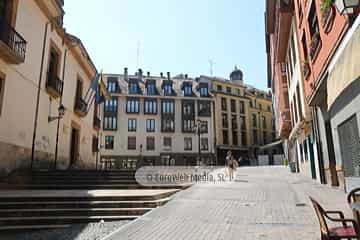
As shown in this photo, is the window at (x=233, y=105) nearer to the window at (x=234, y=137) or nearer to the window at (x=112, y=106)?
the window at (x=234, y=137)

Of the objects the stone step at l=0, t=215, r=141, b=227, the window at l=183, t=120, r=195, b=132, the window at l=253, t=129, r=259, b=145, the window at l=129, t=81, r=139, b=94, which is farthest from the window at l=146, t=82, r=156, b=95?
the stone step at l=0, t=215, r=141, b=227

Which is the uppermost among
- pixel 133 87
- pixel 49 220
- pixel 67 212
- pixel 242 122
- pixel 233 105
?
pixel 133 87

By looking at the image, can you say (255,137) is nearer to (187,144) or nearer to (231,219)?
(187,144)

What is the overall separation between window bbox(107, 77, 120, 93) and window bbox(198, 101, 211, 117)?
14.1 metres

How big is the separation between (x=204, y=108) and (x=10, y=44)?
3626 cm

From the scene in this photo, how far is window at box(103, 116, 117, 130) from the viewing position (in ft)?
135

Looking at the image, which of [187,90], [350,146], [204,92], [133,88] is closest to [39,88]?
[350,146]

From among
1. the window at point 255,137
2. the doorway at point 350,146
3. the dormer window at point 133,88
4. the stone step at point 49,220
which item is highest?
the dormer window at point 133,88

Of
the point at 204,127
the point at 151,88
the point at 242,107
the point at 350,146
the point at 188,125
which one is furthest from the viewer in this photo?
the point at 242,107

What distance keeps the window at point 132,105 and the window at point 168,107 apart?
13.6 feet

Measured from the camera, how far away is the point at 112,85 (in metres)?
42.6

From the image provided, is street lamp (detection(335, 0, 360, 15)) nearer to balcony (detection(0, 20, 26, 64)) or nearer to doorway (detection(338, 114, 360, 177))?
doorway (detection(338, 114, 360, 177))

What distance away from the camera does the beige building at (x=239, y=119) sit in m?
47.3

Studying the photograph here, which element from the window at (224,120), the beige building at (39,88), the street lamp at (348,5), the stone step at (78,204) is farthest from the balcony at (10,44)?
the window at (224,120)
